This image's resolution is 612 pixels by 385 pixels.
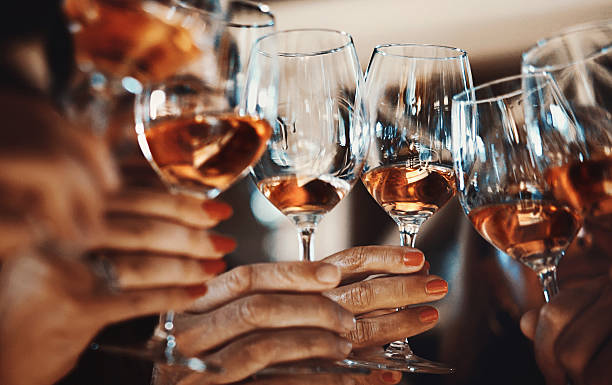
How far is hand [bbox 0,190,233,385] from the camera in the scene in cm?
39

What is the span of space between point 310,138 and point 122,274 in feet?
0.79

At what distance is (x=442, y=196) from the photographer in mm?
689

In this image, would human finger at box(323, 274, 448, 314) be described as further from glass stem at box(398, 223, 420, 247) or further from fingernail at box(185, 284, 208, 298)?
fingernail at box(185, 284, 208, 298)

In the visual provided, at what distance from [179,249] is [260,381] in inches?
8.5

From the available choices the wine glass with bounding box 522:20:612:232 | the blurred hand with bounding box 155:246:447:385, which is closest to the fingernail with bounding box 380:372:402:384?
the blurred hand with bounding box 155:246:447:385

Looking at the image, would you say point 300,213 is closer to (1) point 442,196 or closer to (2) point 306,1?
(1) point 442,196

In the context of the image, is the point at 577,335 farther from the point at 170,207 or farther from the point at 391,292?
the point at 170,207

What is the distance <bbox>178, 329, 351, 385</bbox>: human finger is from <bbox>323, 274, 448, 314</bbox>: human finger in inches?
8.2

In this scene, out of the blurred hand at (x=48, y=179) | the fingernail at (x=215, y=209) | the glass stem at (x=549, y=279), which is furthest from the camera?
the glass stem at (x=549, y=279)

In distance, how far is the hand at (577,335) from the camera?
0.58 m

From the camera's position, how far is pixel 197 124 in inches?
16.6

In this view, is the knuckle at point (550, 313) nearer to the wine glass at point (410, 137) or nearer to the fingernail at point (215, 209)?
the wine glass at point (410, 137)

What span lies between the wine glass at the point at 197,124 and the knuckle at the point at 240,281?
0.13 metres

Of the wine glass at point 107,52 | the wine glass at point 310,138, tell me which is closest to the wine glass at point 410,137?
the wine glass at point 310,138
